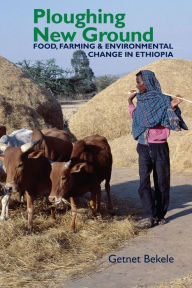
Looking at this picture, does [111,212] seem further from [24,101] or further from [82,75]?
[82,75]

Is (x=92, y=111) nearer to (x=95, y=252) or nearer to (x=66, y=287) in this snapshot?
(x=95, y=252)

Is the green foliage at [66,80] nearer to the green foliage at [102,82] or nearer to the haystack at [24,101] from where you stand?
the green foliage at [102,82]

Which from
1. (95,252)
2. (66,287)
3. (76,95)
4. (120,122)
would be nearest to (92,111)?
(120,122)

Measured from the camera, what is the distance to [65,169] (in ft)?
20.2

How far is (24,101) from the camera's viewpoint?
1423 cm

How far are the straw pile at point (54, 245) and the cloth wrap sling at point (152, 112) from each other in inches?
55.3

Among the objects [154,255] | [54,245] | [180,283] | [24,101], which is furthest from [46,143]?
[24,101]

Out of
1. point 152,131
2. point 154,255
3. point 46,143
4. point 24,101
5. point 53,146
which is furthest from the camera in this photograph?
point 24,101

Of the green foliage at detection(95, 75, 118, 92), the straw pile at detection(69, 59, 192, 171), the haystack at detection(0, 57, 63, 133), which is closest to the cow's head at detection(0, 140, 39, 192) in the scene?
the haystack at detection(0, 57, 63, 133)

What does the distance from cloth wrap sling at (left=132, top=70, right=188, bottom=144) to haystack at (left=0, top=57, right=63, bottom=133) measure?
6.14 metres

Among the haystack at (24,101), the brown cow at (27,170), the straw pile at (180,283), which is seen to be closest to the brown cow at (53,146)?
the brown cow at (27,170)

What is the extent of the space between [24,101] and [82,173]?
8036 millimetres

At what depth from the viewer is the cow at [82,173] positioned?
610cm

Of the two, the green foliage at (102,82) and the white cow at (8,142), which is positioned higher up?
the green foliage at (102,82)
